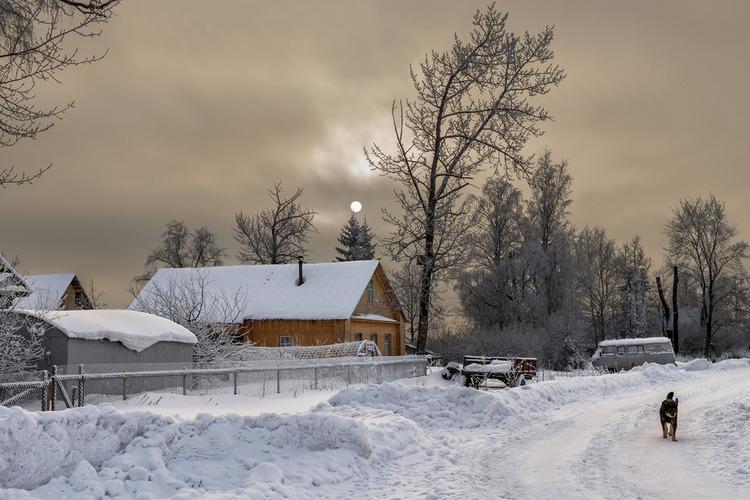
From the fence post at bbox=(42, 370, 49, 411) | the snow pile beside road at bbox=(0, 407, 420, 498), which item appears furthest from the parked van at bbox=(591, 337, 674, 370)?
the fence post at bbox=(42, 370, 49, 411)

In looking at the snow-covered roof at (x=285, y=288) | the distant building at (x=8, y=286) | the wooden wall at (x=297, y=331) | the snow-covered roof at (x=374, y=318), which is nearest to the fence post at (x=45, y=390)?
the distant building at (x=8, y=286)

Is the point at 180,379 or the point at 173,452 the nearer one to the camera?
the point at 173,452

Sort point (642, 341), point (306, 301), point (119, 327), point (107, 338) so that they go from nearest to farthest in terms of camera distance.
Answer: point (107, 338), point (119, 327), point (306, 301), point (642, 341)

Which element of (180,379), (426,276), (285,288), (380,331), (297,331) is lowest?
(180,379)

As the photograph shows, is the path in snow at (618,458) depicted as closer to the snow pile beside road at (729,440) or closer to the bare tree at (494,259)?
the snow pile beside road at (729,440)

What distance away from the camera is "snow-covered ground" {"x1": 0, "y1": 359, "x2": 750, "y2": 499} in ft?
28.9

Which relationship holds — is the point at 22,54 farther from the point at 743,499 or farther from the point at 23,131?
the point at 743,499

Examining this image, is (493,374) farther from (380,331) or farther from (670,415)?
(380,331)

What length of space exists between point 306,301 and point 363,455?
1190 inches

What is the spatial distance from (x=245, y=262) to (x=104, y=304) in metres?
23.2

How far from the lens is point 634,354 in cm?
4128

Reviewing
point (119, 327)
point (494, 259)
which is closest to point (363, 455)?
point (119, 327)

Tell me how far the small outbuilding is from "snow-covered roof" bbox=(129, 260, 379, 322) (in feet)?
42.8

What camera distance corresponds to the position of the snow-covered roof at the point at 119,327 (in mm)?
21000
